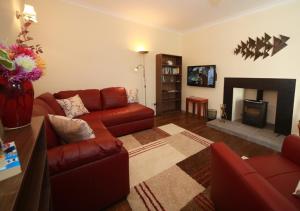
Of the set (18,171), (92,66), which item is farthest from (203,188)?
(92,66)

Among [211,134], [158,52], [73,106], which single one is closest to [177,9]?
[158,52]

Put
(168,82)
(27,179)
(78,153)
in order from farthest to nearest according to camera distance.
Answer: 1. (168,82)
2. (78,153)
3. (27,179)

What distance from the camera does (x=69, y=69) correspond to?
325 cm

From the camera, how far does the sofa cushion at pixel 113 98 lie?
134 inches

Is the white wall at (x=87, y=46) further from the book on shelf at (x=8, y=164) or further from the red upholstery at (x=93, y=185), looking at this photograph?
the book on shelf at (x=8, y=164)

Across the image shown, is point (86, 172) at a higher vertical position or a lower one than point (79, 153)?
lower

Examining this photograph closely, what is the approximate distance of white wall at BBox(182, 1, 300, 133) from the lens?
8.96 ft

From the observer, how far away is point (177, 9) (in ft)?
10.8

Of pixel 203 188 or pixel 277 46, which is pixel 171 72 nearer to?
pixel 277 46

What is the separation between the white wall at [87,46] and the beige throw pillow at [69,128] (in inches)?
83.4

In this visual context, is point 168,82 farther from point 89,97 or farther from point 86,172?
point 86,172

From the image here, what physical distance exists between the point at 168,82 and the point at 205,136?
2.33m

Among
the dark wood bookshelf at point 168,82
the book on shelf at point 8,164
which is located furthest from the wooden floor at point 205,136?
the book on shelf at point 8,164

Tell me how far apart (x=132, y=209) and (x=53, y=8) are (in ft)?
12.0
